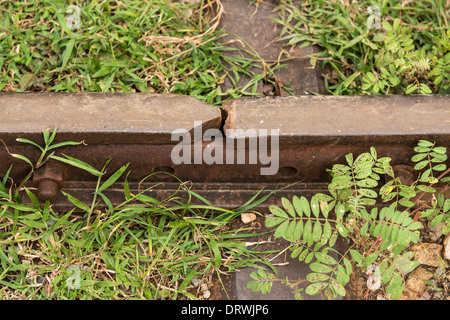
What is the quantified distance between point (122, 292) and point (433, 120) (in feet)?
5.53

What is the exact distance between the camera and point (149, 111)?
7.45 feet

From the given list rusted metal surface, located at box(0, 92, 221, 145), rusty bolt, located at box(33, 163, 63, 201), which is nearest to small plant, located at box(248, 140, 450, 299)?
rusted metal surface, located at box(0, 92, 221, 145)

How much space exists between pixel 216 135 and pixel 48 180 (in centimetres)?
82

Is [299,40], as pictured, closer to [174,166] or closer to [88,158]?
[174,166]

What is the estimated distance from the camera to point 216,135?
92.4 inches

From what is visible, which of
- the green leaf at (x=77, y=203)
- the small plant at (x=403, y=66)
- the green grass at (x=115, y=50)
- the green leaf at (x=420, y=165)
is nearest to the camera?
the green leaf at (x=420, y=165)

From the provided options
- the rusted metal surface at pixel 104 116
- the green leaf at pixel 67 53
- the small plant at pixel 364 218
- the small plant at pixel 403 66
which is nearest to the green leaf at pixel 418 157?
the small plant at pixel 364 218

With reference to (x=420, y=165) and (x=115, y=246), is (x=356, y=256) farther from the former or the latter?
(x=115, y=246)

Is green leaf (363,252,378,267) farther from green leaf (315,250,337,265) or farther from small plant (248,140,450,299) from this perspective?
green leaf (315,250,337,265)

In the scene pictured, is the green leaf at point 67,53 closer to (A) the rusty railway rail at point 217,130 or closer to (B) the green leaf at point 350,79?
(A) the rusty railway rail at point 217,130

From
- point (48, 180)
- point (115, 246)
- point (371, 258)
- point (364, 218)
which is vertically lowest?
point (115, 246)

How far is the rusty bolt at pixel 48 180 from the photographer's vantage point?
7.61ft

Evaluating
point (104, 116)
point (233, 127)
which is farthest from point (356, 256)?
point (104, 116)

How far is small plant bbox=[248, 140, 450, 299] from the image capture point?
2195mm
